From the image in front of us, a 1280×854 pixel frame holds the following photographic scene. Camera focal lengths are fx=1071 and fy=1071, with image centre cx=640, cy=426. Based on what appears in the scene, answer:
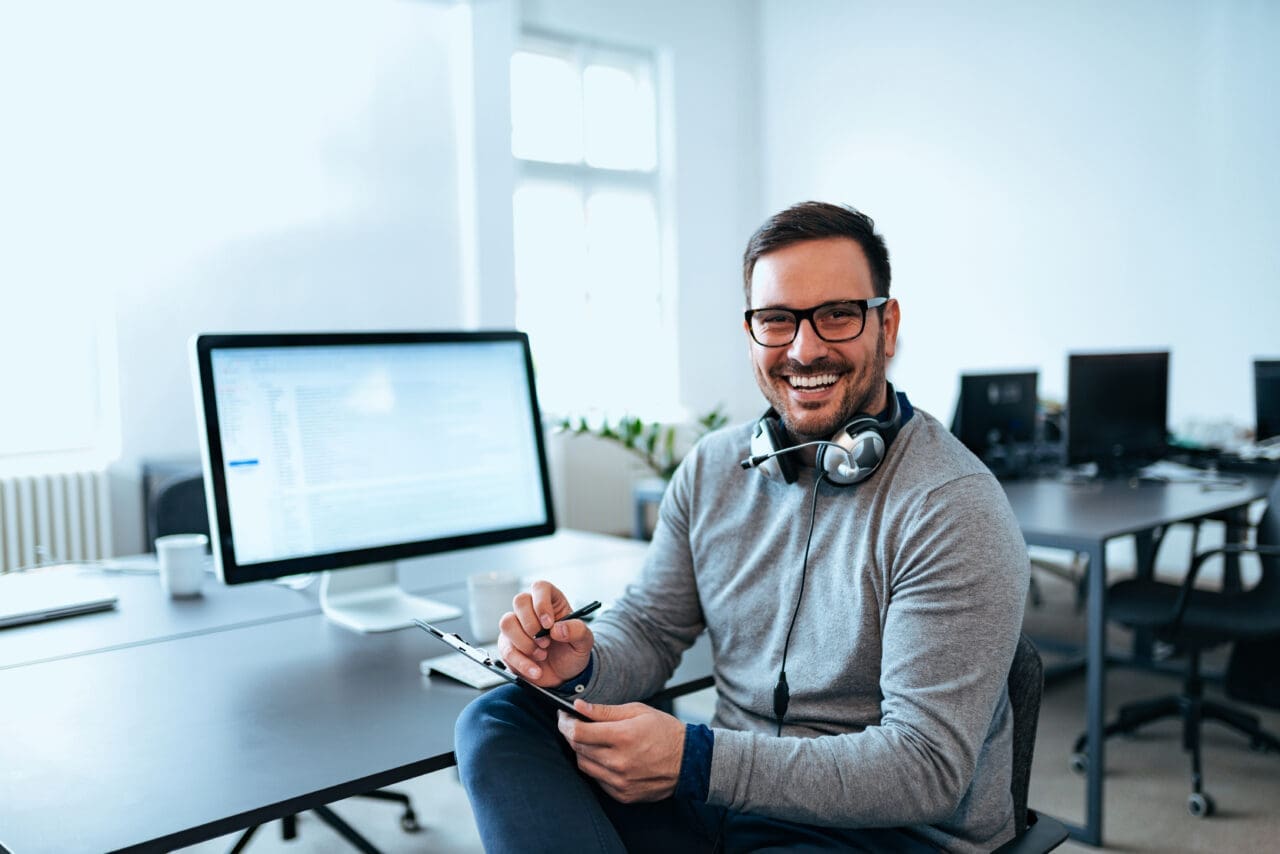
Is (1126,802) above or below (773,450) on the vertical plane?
below

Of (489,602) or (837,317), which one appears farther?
(489,602)

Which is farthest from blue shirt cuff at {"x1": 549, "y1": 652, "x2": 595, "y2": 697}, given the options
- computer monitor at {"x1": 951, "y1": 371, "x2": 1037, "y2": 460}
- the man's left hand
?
computer monitor at {"x1": 951, "y1": 371, "x2": 1037, "y2": 460}

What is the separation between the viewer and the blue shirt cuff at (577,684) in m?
1.34

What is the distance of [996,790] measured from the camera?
1.22m

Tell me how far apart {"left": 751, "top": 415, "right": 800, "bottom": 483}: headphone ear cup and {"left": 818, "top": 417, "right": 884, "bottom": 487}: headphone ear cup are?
0.08m

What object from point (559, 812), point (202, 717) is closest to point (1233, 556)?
point (559, 812)

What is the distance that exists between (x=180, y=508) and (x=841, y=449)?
185cm

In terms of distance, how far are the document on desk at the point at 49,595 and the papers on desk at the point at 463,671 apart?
2.51ft

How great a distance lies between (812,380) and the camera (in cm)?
138

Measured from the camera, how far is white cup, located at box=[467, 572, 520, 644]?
5.43 feet

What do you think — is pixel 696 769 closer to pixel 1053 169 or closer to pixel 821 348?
pixel 821 348

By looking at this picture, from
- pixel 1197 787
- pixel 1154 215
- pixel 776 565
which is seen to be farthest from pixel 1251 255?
pixel 776 565

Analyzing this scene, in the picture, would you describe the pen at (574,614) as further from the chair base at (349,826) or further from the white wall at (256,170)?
the white wall at (256,170)

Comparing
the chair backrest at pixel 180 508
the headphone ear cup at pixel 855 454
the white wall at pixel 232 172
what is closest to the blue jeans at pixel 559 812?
the headphone ear cup at pixel 855 454
